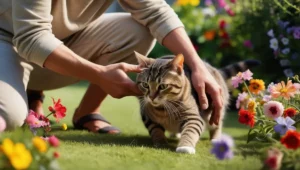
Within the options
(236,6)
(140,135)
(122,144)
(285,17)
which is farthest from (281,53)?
(236,6)

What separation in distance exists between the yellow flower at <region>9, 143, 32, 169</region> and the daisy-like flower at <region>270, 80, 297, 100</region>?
1.36 meters

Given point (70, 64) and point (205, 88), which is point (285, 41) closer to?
point (205, 88)

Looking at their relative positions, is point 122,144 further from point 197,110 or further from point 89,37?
point 89,37

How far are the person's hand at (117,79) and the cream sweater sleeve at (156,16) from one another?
1.25 ft

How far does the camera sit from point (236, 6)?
6352 mm

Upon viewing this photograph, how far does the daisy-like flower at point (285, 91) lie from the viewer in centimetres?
261

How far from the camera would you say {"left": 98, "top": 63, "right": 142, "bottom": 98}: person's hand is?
8.39 feet

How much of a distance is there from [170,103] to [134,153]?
388 mm

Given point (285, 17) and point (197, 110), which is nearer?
point (197, 110)

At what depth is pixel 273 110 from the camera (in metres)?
2.47

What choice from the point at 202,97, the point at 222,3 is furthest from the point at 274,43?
the point at 222,3

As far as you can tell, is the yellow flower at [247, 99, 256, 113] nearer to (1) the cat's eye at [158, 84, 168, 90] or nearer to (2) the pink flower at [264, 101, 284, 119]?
(2) the pink flower at [264, 101, 284, 119]

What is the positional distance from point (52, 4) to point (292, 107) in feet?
4.17

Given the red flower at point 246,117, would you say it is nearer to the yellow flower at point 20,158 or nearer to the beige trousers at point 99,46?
the beige trousers at point 99,46
